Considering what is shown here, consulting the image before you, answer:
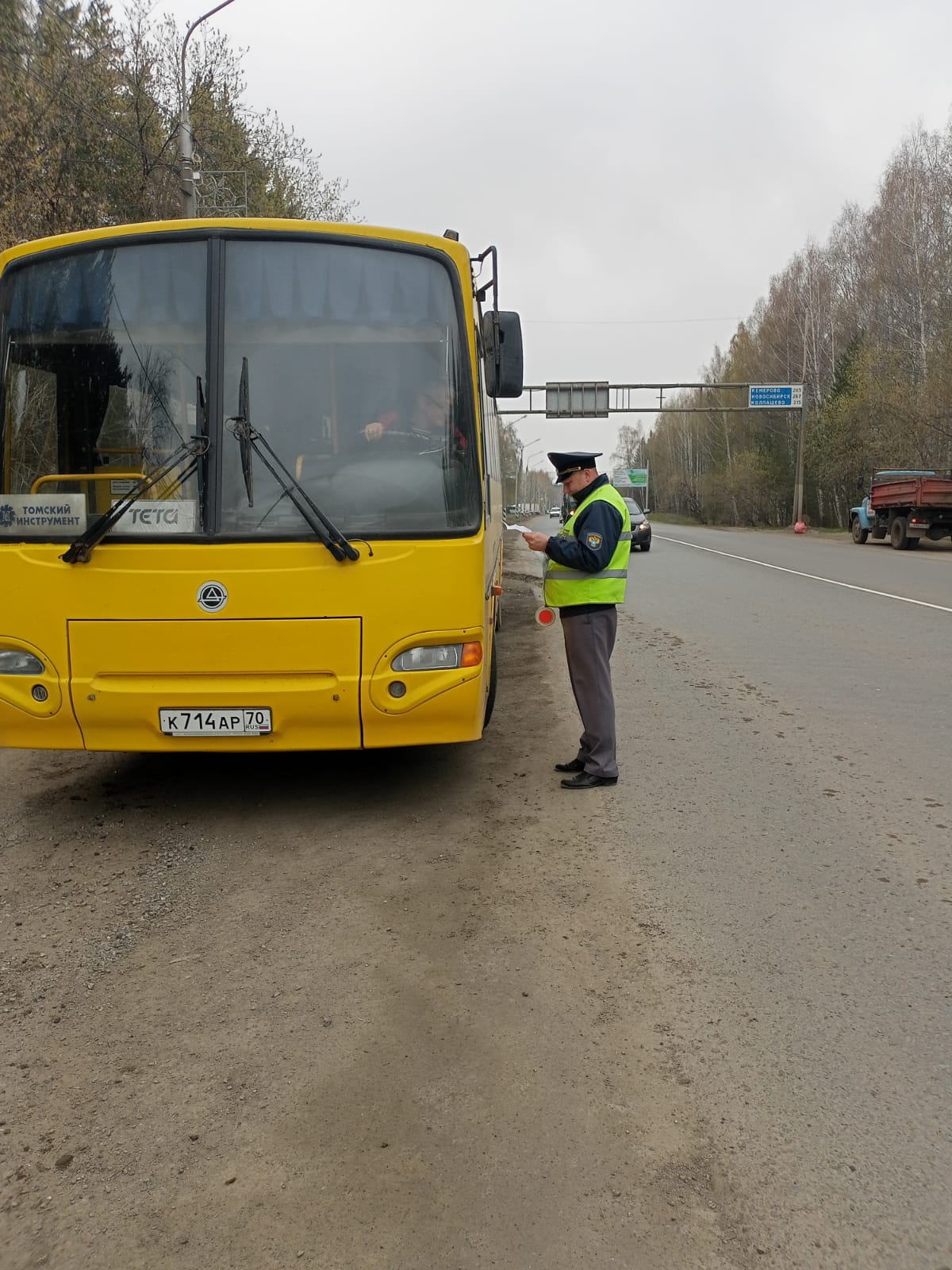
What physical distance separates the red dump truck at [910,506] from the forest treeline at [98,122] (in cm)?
1794

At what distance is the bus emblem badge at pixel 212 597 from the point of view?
4.75 metres

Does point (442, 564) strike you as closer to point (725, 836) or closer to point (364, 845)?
point (364, 845)

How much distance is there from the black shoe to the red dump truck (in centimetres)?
2450

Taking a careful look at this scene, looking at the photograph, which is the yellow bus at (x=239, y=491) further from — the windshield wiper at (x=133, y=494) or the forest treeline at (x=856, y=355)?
the forest treeline at (x=856, y=355)

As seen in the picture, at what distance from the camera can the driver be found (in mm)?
5070

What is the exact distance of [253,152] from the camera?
24.6m

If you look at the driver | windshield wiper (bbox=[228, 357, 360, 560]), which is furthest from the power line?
the driver

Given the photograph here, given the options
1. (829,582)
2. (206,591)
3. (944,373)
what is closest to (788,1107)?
(206,591)

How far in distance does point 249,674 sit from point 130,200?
17524 mm

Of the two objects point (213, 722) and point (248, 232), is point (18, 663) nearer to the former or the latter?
point (213, 722)

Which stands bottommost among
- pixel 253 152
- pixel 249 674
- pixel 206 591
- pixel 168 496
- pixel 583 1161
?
pixel 583 1161

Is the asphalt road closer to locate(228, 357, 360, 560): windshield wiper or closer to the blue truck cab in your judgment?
locate(228, 357, 360, 560): windshield wiper

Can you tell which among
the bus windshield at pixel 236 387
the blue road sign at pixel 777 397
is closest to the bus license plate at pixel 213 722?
the bus windshield at pixel 236 387

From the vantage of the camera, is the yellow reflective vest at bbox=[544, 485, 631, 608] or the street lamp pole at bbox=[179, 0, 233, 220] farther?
the street lamp pole at bbox=[179, 0, 233, 220]
